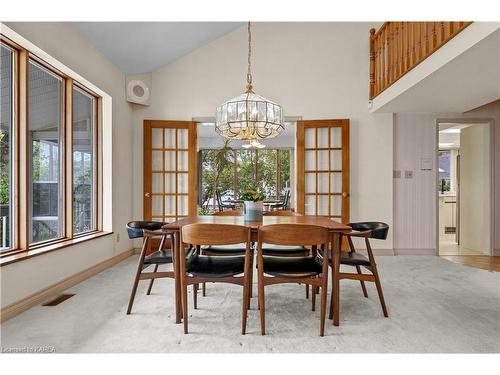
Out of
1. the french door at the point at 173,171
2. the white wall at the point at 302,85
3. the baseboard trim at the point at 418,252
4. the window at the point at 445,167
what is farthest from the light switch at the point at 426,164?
the window at the point at 445,167

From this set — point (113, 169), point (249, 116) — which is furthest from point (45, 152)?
point (249, 116)

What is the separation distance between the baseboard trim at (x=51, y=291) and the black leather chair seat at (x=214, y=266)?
1373 mm

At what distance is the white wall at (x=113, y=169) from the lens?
2.53 metres

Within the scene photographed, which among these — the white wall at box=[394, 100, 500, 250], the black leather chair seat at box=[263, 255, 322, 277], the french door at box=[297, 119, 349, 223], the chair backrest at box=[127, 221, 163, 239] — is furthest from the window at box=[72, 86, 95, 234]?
the white wall at box=[394, 100, 500, 250]

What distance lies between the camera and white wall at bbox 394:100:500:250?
4.84m

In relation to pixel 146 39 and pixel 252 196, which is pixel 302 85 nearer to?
pixel 146 39

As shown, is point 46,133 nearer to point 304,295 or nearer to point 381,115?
point 304,295

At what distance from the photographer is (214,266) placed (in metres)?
2.33

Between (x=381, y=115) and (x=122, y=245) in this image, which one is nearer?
(x=122, y=245)

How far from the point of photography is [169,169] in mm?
4949

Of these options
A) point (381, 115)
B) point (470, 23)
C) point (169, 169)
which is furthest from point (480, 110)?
point (169, 169)

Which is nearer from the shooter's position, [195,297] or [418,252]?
[195,297]

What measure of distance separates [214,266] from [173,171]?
9.45ft

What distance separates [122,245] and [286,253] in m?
2.65
